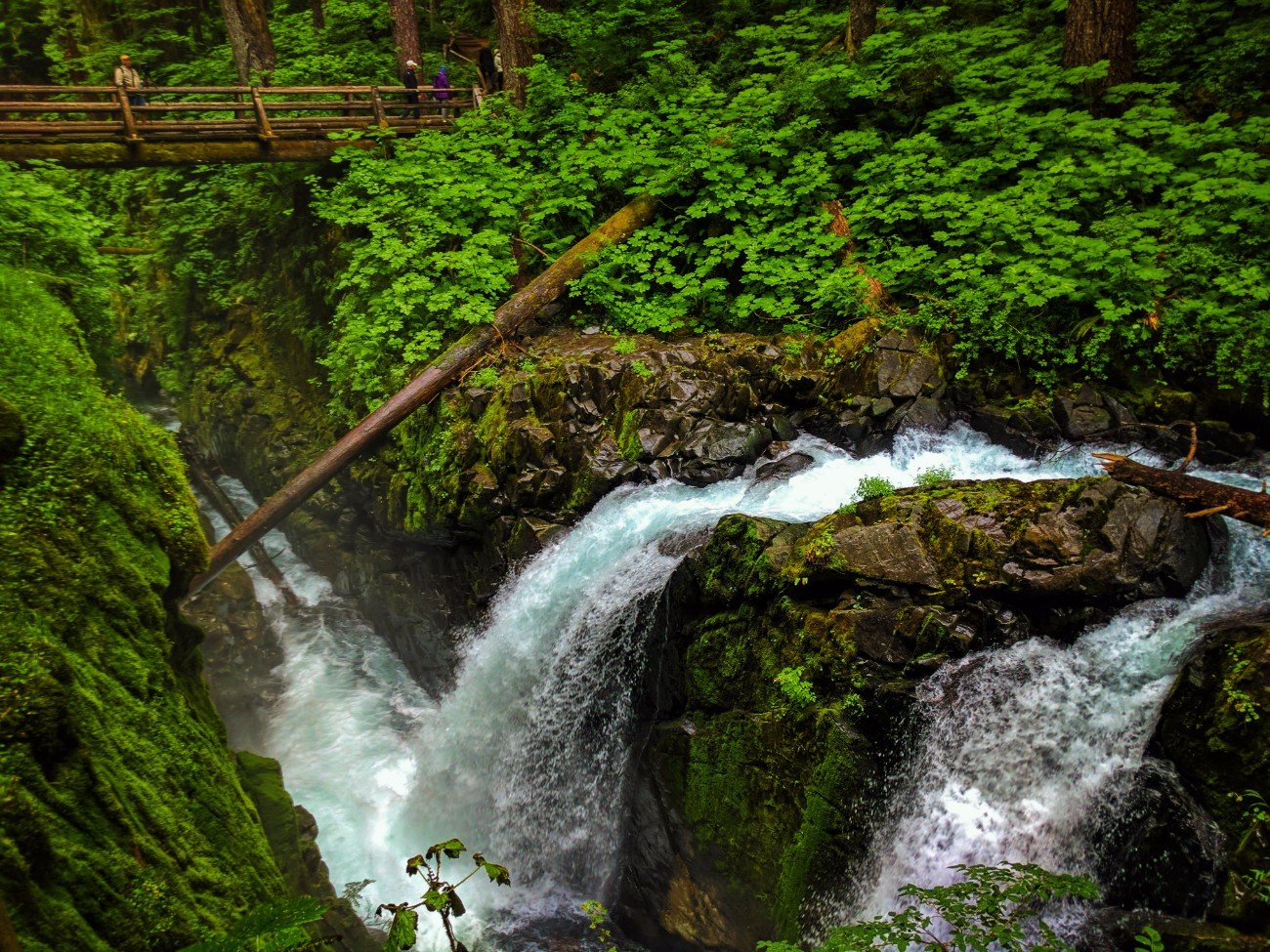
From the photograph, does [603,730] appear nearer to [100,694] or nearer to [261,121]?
[100,694]

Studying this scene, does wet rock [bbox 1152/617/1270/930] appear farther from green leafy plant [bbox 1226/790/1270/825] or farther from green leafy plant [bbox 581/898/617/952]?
green leafy plant [bbox 581/898/617/952]

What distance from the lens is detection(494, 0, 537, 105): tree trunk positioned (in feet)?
38.8

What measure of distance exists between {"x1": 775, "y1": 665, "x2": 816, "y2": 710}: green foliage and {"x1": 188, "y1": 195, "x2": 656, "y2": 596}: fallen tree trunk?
5.73 meters

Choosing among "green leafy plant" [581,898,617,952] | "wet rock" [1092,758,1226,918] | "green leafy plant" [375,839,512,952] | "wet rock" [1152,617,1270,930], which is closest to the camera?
"green leafy plant" [375,839,512,952]

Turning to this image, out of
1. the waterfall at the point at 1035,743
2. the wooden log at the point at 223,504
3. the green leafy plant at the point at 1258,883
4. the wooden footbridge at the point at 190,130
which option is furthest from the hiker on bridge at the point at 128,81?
the green leafy plant at the point at 1258,883

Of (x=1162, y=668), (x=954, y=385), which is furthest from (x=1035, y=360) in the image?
(x=1162, y=668)

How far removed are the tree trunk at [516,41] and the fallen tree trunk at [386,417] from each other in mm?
4332

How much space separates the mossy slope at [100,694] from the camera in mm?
3246

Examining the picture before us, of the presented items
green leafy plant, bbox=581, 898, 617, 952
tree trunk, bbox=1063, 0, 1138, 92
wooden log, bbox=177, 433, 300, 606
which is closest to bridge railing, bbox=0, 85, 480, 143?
wooden log, bbox=177, 433, 300, 606

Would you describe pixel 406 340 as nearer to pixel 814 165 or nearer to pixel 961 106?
pixel 814 165

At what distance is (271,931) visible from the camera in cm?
261

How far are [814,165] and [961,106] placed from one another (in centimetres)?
182

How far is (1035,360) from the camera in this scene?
7.44m

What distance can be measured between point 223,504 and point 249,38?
860cm
